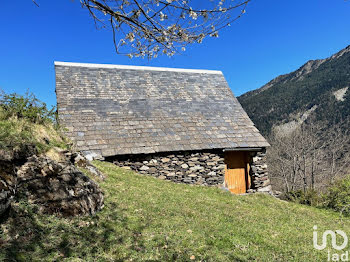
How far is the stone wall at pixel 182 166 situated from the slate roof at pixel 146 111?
1.24 ft

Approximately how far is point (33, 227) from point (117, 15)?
3.34 meters

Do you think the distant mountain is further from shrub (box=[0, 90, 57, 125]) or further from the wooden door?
shrub (box=[0, 90, 57, 125])

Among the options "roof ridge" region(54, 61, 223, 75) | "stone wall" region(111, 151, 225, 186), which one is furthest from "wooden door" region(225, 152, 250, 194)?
"roof ridge" region(54, 61, 223, 75)

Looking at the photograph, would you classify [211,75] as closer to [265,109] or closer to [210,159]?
[210,159]

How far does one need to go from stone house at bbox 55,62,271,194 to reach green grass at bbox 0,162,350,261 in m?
3.06

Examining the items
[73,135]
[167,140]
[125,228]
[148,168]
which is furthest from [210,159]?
[125,228]

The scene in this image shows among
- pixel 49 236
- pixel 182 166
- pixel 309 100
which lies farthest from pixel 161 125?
pixel 309 100

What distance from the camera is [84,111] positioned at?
10539mm

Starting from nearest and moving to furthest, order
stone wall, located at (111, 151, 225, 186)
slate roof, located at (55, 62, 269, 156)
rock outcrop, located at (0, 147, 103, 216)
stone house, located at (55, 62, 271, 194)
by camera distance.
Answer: rock outcrop, located at (0, 147, 103, 216) < stone wall, located at (111, 151, 225, 186) < stone house, located at (55, 62, 271, 194) < slate roof, located at (55, 62, 269, 156)

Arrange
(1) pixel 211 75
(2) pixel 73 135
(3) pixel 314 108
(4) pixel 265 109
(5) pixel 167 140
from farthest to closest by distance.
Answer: (4) pixel 265 109
(3) pixel 314 108
(1) pixel 211 75
(5) pixel 167 140
(2) pixel 73 135

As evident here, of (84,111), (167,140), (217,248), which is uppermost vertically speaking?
(84,111)

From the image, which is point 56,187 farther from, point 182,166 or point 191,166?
point 191,166

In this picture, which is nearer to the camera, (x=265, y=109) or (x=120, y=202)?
(x=120, y=202)

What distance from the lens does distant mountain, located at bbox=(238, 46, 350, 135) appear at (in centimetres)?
3747
